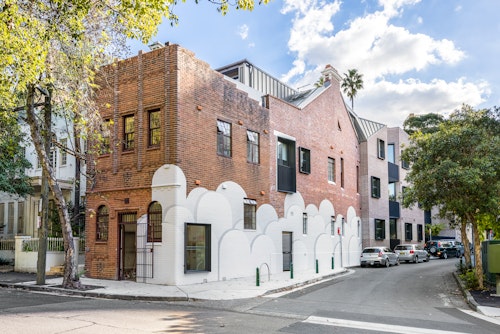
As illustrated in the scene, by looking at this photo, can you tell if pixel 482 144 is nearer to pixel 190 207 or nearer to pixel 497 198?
pixel 497 198

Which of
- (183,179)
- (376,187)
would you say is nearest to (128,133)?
(183,179)

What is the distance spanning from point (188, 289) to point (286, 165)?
11057 mm

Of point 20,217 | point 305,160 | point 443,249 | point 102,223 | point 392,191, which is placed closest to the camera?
point 102,223

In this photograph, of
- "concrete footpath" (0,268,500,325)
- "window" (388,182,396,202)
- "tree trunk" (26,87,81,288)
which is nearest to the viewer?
"concrete footpath" (0,268,500,325)

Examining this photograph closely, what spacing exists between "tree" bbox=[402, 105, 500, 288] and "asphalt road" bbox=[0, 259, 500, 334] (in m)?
3.36

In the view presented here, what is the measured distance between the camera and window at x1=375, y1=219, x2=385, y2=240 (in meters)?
36.9

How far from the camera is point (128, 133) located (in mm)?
18719

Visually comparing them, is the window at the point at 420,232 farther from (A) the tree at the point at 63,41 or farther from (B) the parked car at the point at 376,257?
(A) the tree at the point at 63,41

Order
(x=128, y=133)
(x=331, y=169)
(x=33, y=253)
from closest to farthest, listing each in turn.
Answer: (x=128, y=133), (x=33, y=253), (x=331, y=169)

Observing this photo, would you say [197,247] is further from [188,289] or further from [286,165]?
[286,165]

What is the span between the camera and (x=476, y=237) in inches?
710

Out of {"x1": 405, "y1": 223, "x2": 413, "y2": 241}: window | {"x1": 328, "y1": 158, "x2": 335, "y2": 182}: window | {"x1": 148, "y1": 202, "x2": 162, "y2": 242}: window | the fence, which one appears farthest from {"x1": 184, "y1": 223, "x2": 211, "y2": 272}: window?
{"x1": 405, "y1": 223, "x2": 413, "y2": 241}: window

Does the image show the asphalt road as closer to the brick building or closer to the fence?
the brick building

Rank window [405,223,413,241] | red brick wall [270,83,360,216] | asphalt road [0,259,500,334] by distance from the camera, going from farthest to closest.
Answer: window [405,223,413,241], red brick wall [270,83,360,216], asphalt road [0,259,500,334]
